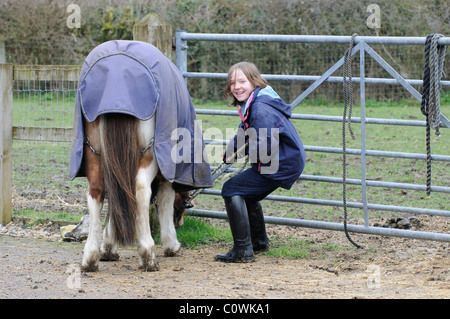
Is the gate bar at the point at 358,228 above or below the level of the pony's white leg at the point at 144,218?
below

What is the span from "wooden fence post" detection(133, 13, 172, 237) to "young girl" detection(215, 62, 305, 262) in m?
0.93

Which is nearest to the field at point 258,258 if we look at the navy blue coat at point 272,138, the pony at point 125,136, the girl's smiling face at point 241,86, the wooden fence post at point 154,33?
the pony at point 125,136

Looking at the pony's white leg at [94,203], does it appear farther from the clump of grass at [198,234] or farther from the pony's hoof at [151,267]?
the clump of grass at [198,234]

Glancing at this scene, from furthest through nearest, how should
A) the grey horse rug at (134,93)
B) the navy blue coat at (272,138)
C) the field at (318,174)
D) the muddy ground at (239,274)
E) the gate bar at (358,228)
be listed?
the field at (318,174)
the gate bar at (358,228)
the navy blue coat at (272,138)
the grey horse rug at (134,93)
the muddy ground at (239,274)

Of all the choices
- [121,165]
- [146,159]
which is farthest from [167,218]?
[121,165]

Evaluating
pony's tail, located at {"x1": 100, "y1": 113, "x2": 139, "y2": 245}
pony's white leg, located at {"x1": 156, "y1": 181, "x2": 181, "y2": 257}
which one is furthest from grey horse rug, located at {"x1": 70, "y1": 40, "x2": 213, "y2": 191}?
pony's white leg, located at {"x1": 156, "y1": 181, "x2": 181, "y2": 257}

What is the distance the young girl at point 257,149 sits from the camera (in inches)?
162

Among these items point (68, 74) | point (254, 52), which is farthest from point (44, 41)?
point (68, 74)

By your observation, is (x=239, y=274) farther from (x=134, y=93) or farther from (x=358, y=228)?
(x=134, y=93)

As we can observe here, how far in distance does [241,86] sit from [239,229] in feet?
3.35

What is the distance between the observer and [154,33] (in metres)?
5.00

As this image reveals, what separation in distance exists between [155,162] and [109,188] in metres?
0.37

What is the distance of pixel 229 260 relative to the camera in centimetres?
432

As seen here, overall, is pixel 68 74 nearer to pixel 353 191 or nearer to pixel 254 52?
pixel 353 191
